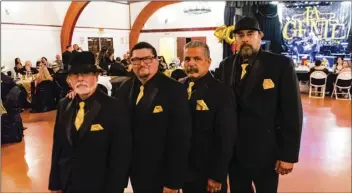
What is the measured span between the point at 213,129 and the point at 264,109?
0.37 m

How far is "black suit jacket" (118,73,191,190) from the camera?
1.90 metres

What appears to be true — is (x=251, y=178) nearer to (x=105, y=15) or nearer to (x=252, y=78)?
(x=252, y=78)

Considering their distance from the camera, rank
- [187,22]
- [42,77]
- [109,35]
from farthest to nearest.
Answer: [187,22]
[109,35]
[42,77]

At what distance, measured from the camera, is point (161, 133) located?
75.9 inches

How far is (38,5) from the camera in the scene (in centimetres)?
1267

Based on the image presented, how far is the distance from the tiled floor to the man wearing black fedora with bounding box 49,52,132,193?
182cm

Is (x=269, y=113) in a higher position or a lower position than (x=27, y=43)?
lower

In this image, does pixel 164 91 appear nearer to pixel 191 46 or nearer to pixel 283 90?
pixel 191 46

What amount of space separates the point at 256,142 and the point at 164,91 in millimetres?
735

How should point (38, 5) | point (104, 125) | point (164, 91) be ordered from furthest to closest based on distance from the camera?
1. point (38, 5)
2. point (164, 91)
3. point (104, 125)

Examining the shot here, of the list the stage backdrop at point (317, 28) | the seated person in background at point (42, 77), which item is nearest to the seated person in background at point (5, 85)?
the seated person in background at point (42, 77)

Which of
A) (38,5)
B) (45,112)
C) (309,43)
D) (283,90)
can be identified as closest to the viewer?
(283,90)

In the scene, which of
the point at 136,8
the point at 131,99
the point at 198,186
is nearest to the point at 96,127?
the point at 131,99

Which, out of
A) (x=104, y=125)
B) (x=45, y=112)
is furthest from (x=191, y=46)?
(x=45, y=112)
